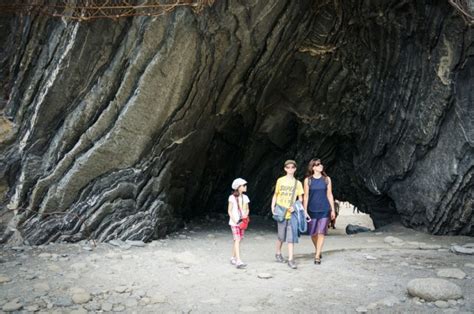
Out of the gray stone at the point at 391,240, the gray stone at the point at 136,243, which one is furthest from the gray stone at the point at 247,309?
the gray stone at the point at 391,240

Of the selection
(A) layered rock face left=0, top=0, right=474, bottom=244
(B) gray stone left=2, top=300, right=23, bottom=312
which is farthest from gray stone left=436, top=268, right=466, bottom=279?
(B) gray stone left=2, top=300, right=23, bottom=312

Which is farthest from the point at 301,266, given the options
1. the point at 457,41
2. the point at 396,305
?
the point at 457,41

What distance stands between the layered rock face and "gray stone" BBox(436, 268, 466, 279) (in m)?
3.86

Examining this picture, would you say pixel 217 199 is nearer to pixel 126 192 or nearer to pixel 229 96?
pixel 229 96

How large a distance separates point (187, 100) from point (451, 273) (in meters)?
6.47

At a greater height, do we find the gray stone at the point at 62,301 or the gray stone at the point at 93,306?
the gray stone at the point at 93,306

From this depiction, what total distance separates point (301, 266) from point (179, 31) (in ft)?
18.0

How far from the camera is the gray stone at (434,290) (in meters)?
5.54

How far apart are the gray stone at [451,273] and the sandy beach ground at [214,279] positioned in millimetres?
54

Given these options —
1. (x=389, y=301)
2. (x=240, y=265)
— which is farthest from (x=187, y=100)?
(x=389, y=301)

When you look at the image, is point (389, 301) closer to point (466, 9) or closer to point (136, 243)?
point (136, 243)

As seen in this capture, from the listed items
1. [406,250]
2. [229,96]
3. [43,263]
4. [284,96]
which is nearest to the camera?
[43,263]

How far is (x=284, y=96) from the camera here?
13883 mm

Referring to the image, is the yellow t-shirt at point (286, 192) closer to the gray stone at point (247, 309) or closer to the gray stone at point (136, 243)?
the gray stone at point (247, 309)
